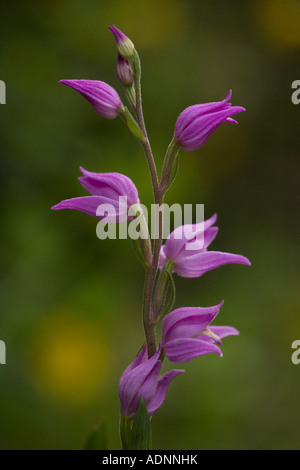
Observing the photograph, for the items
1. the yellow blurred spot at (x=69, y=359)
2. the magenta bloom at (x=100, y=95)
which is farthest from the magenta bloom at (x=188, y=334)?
the yellow blurred spot at (x=69, y=359)

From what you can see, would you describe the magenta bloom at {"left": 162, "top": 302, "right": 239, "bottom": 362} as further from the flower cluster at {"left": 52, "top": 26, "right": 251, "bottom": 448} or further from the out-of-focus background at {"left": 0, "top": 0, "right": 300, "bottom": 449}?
the out-of-focus background at {"left": 0, "top": 0, "right": 300, "bottom": 449}

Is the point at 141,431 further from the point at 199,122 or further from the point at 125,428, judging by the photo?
the point at 199,122

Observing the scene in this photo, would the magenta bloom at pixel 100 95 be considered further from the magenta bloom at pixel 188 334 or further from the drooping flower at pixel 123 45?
the magenta bloom at pixel 188 334

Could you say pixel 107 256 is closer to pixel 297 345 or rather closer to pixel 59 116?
pixel 59 116

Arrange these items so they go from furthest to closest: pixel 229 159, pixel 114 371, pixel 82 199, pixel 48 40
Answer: pixel 229 159
pixel 48 40
pixel 114 371
pixel 82 199

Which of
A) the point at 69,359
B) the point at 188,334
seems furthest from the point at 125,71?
the point at 69,359

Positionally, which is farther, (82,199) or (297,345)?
(297,345)
